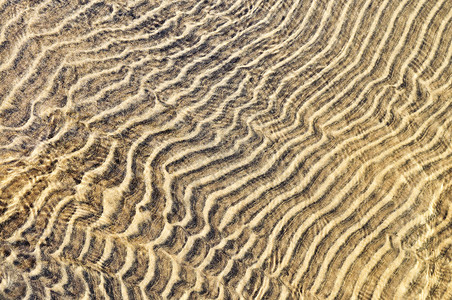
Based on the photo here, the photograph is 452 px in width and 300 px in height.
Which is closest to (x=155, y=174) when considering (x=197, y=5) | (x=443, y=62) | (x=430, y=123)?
(x=197, y=5)

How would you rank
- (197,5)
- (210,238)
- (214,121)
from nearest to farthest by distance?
(210,238) → (214,121) → (197,5)

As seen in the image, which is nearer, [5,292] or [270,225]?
[5,292]

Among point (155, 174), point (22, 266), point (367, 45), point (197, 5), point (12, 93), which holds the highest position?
point (197, 5)

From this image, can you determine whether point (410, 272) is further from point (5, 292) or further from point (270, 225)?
point (5, 292)

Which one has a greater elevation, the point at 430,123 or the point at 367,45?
the point at 367,45

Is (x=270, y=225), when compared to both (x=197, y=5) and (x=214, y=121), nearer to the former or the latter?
(x=214, y=121)

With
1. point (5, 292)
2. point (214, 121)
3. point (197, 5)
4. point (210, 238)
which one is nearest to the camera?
point (5, 292)

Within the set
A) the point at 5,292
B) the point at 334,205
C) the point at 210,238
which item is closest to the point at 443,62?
the point at 334,205
